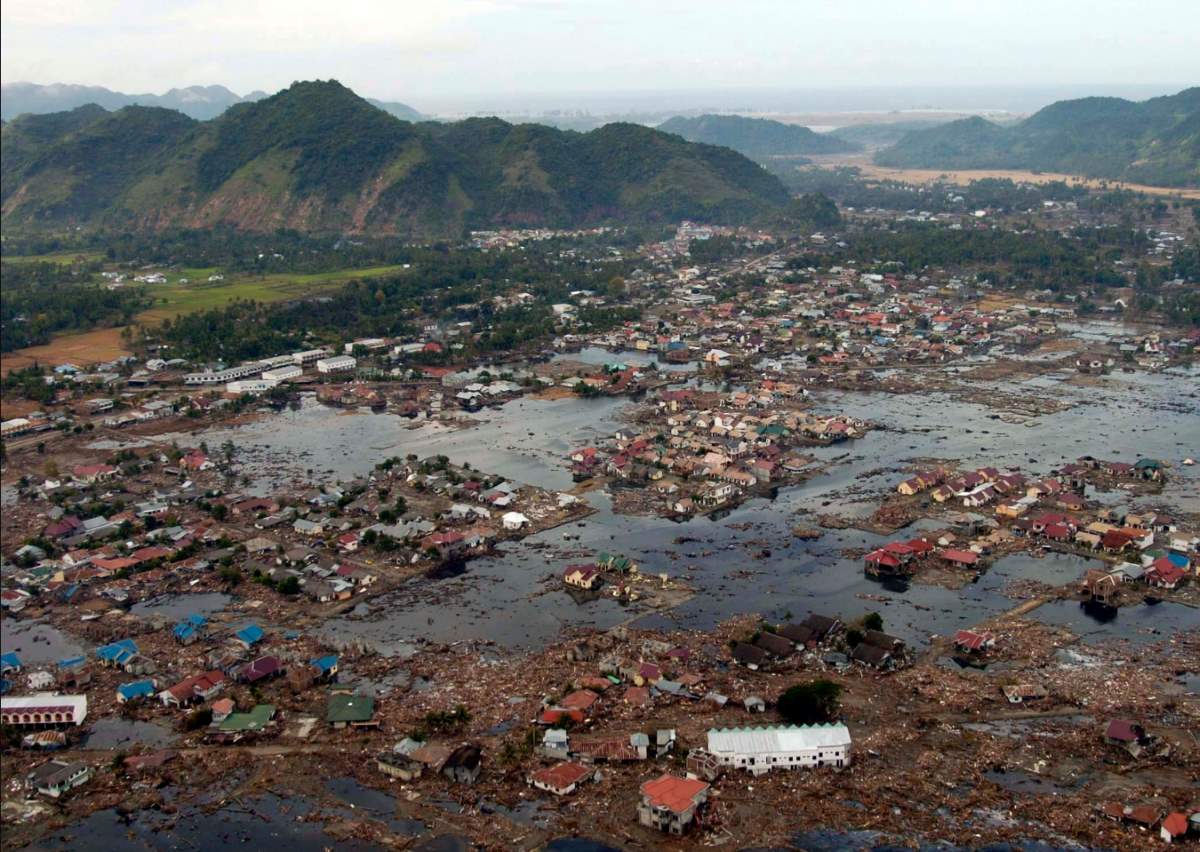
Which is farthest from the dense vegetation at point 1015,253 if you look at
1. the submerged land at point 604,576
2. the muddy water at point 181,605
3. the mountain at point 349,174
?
the muddy water at point 181,605

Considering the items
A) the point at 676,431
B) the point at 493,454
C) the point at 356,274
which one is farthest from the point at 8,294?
the point at 676,431

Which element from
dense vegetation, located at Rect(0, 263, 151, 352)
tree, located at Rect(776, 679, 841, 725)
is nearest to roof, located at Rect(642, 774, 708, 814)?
tree, located at Rect(776, 679, 841, 725)

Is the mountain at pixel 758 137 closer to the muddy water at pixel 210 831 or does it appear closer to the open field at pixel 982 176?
the open field at pixel 982 176

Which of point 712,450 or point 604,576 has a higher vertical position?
point 712,450

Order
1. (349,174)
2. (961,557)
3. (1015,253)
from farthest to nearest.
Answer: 1. (349,174)
2. (1015,253)
3. (961,557)

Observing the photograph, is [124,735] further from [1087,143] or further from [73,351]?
[1087,143]

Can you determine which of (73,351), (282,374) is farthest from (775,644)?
(73,351)
